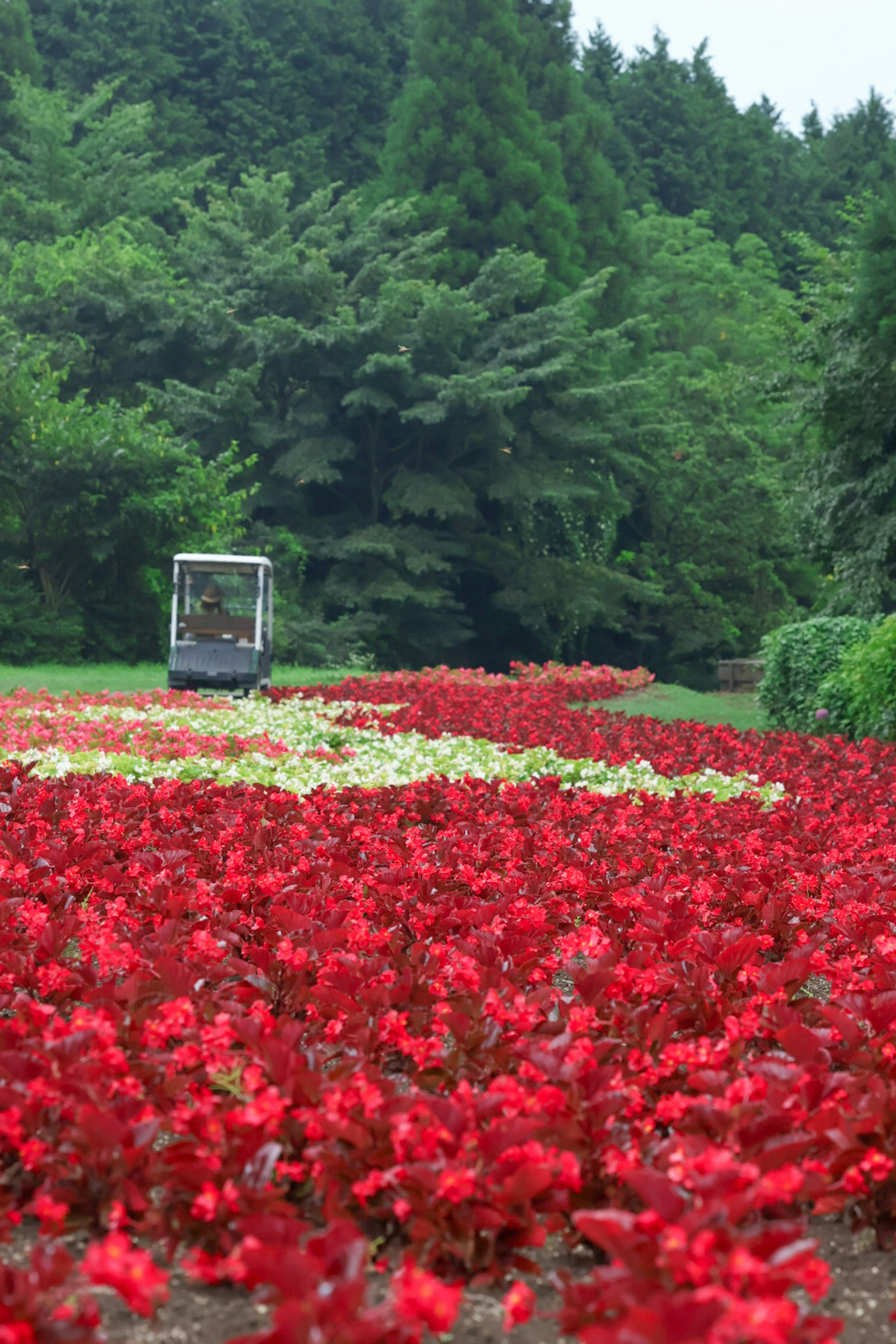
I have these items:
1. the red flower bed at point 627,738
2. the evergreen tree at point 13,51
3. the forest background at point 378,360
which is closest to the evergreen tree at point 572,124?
the forest background at point 378,360

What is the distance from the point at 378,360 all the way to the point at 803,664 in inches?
731

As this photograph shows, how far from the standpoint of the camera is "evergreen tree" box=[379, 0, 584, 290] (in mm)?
35719

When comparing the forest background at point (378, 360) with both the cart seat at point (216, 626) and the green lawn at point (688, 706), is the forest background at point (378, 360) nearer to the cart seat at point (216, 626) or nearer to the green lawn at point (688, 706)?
the green lawn at point (688, 706)

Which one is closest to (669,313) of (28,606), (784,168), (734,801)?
(784,168)

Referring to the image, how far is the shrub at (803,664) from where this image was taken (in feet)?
45.7

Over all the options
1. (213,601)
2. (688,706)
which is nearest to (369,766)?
(213,601)

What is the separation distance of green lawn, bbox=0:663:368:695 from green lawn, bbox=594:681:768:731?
4.60 metres

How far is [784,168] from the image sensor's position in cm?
5178

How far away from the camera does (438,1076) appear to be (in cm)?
296

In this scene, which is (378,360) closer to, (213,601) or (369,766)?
(213,601)

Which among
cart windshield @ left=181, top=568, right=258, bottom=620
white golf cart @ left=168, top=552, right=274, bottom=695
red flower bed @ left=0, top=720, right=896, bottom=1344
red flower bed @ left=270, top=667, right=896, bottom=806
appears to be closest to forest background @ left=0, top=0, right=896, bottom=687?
cart windshield @ left=181, top=568, right=258, bottom=620

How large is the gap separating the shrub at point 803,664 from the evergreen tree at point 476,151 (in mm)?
23201

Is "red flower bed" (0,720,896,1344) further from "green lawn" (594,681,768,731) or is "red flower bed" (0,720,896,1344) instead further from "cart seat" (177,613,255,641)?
"cart seat" (177,613,255,641)

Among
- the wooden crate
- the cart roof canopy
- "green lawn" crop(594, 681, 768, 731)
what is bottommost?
"green lawn" crop(594, 681, 768, 731)
